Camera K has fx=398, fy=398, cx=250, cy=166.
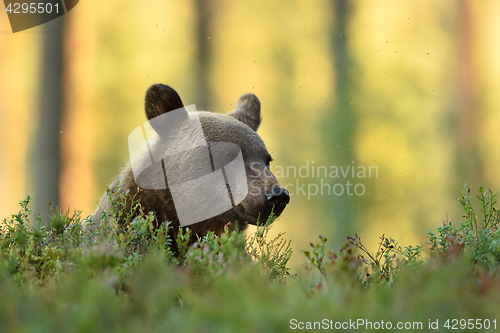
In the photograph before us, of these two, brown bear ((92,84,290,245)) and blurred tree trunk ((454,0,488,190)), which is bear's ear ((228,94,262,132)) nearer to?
brown bear ((92,84,290,245))

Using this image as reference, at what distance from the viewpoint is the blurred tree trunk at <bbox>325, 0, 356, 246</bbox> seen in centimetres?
872

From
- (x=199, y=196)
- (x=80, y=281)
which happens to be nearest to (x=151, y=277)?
(x=80, y=281)

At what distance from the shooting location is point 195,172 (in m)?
2.73

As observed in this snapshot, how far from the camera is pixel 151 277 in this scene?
1103 millimetres

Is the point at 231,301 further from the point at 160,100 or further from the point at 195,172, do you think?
the point at 160,100

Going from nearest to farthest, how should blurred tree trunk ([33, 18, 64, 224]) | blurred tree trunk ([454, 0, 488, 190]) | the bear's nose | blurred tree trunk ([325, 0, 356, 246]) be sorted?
the bear's nose → blurred tree trunk ([33, 18, 64, 224]) → blurred tree trunk ([454, 0, 488, 190]) → blurred tree trunk ([325, 0, 356, 246])

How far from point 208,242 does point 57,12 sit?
7805 millimetres

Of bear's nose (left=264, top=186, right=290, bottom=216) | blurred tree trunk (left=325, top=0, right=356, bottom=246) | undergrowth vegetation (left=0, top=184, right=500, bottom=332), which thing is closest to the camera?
undergrowth vegetation (left=0, top=184, right=500, bottom=332)

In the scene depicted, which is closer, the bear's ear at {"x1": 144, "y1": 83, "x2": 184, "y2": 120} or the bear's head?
the bear's head

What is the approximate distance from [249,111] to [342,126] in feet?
17.5

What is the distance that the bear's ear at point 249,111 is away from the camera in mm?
3783

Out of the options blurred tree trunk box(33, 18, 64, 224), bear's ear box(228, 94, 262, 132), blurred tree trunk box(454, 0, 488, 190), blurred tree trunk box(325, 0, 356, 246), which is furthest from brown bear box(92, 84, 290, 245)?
blurred tree trunk box(454, 0, 488, 190)

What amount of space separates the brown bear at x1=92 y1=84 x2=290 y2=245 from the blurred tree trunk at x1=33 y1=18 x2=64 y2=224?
17.3 ft

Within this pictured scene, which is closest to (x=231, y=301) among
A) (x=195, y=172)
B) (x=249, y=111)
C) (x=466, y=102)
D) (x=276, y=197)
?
(x=276, y=197)
